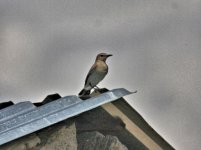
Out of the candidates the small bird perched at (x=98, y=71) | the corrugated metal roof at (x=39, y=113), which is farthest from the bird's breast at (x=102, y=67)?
the corrugated metal roof at (x=39, y=113)

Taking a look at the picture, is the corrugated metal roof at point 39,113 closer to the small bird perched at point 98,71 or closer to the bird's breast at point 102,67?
the small bird perched at point 98,71

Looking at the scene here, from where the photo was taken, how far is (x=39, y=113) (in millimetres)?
13477

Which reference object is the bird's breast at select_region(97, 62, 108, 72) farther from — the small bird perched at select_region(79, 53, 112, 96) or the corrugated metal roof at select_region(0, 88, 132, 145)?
the corrugated metal roof at select_region(0, 88, 132, 145)

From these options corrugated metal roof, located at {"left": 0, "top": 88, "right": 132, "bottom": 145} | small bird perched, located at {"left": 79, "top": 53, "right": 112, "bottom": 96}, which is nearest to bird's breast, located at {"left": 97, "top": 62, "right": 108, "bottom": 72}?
small bird perched, located at {"left": 79, "top": 53, "right": 112, "bottom": 96}

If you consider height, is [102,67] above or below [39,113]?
below

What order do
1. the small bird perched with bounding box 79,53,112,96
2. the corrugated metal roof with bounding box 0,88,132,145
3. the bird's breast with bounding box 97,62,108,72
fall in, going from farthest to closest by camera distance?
the bird's breast with bounding box 97,62,108,72 < the small bird perched with bounding box 79,53,112,96 < the corrugated metal roof with bounding box 0,88,132,145

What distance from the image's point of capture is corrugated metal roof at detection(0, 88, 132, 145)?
43.0ft

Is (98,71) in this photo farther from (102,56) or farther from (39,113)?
(39,113)

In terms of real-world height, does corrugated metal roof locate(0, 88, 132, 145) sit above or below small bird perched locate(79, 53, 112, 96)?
above

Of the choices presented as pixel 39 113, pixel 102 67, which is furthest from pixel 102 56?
pixel 39 113

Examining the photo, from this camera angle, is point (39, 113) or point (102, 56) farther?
point (102, 56)

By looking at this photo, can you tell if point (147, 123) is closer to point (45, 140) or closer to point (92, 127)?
point (92, 127)

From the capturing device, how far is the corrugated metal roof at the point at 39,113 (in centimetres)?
1312

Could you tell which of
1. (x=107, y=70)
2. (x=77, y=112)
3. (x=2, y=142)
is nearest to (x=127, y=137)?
(x=77, y=112)
